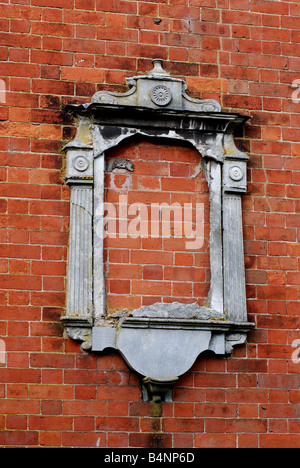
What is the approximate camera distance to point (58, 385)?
7180 millimetres

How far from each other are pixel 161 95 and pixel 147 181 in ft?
2.30

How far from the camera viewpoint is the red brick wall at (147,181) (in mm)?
7199

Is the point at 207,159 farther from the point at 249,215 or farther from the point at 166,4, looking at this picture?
the point at 166,4

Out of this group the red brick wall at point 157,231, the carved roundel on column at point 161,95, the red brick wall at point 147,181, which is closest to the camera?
the red brick wall at point 147,181

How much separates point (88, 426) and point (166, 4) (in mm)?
3485

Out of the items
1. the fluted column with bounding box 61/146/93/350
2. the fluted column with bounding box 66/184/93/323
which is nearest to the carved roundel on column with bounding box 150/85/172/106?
the fluted column with bounding box 61/146/93/350

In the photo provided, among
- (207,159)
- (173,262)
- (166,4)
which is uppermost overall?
(166,4)

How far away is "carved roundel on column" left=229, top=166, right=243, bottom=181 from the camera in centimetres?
777

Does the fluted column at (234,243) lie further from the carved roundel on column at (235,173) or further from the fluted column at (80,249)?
the fluted column at (80,249)

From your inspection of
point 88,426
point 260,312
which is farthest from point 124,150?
point 88,426

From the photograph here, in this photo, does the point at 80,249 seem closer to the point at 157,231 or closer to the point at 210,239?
the point at 157,231

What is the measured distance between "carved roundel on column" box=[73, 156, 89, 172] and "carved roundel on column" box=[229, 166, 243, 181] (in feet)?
3.79

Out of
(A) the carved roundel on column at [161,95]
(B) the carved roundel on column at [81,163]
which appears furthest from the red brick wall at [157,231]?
(A) the carved roundel on column at [161,95]

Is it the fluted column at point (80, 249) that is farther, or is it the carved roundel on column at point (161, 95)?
the carved roundel on column at point (161, 95)
